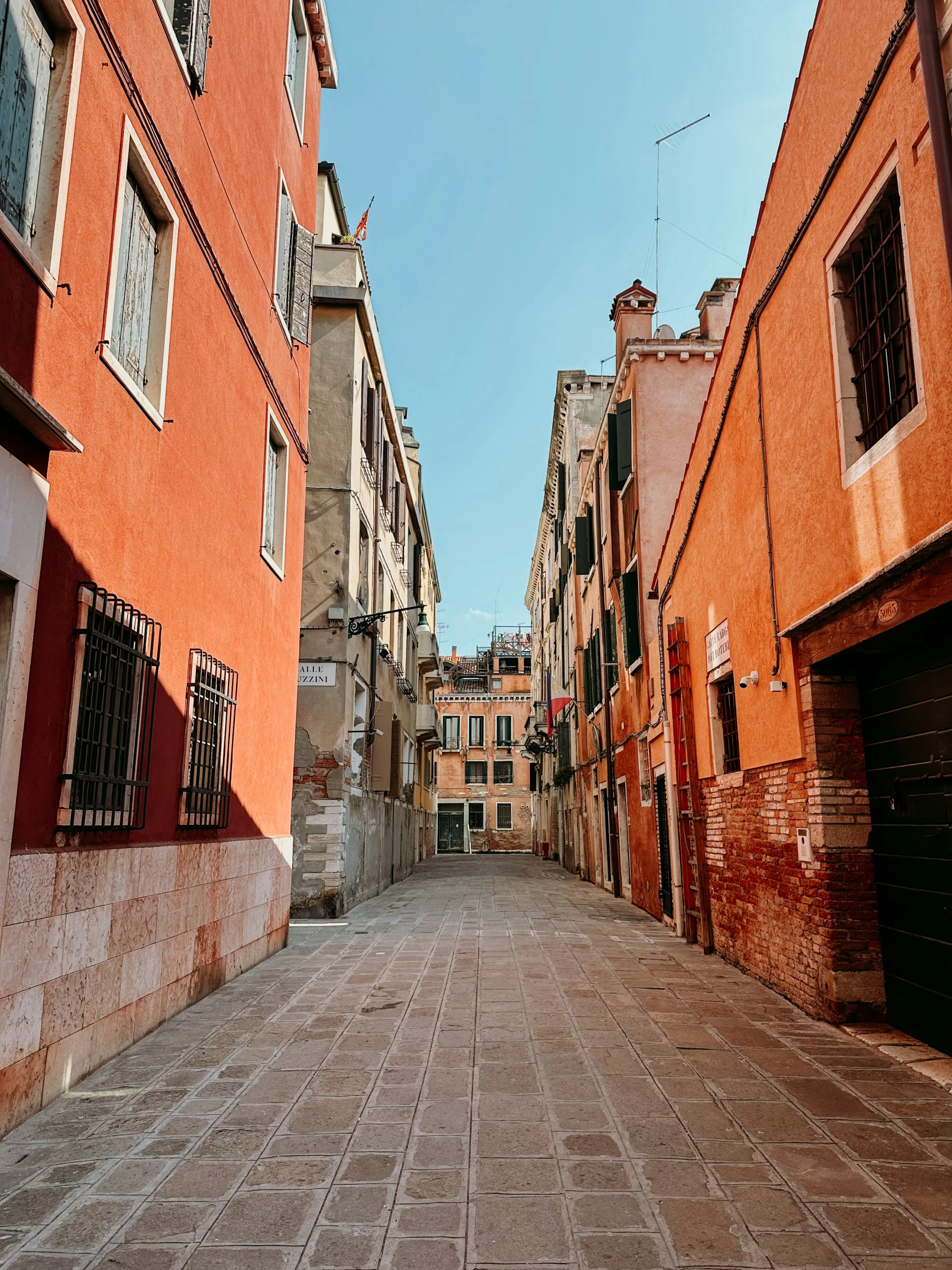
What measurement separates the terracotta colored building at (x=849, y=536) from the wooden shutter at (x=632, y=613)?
529 centimetres

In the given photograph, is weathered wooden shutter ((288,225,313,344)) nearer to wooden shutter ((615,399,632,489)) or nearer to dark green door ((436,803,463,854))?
wooden shutter ((615,399,632,489))

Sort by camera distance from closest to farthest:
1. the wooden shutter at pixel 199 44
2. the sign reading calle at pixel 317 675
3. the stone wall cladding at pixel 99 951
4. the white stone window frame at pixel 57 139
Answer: the stone wall cladding at pixel 99 951 < the white stone window frame at pixel 57 139 < the wooden shutter at pixel 199 44 < the sign reading calle at pixel 317 675

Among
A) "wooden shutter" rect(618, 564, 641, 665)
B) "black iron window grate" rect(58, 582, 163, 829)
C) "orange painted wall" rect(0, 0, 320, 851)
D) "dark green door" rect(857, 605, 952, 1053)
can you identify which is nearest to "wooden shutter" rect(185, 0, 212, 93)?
"orange painted wall" rect(0, 0, 320, 851)

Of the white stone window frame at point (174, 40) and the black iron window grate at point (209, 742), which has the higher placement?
the white stone window frame at point (174, 40)

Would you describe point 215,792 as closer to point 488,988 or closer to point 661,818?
point 488,988

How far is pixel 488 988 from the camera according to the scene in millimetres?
7027

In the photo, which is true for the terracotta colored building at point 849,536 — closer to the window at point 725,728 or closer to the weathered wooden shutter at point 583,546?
the window at point 725,728

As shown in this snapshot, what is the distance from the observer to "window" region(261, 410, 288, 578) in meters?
9.39

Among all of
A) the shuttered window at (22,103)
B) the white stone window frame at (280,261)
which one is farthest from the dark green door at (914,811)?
the white stone window frame at (280,261)

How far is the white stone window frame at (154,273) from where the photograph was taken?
5.15 meters

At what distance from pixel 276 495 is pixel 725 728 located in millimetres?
5316

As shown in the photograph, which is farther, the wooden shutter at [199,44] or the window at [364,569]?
the window at [364,569]

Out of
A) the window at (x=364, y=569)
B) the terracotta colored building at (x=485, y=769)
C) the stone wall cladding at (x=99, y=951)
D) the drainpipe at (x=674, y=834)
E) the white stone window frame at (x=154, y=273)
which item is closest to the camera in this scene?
the stone wall cladding at (x=99, y=951)

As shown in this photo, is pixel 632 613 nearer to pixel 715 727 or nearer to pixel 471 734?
pixel 715 727
